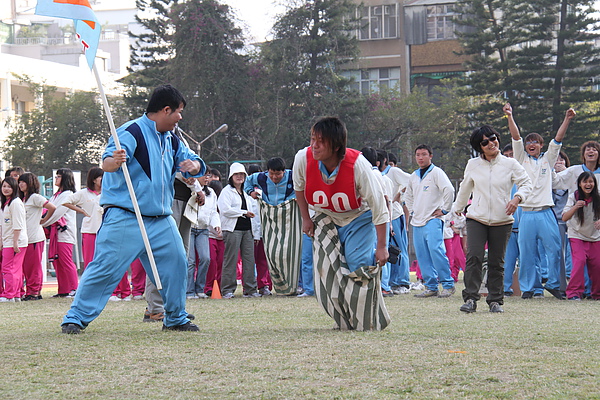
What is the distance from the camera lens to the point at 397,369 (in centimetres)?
520

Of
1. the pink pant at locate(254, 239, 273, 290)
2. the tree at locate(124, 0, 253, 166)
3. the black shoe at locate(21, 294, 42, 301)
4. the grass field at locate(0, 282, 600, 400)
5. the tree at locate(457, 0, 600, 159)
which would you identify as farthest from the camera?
the tree at locate(124, 0, 253, 166)

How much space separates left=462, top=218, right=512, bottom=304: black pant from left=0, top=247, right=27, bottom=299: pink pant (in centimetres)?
690

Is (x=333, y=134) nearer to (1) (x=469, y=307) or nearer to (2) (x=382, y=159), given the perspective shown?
(1) (x=469, y=307)

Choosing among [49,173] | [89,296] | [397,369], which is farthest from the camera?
[49,173]

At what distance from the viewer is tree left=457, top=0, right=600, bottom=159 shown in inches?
1642

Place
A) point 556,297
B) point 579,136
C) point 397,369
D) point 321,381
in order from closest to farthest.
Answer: point 321,381 → point 397,369 → point 556,297 → point 579,136

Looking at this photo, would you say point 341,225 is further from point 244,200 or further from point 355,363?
point 244,200

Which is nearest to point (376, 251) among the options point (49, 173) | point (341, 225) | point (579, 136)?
point (341, 225)

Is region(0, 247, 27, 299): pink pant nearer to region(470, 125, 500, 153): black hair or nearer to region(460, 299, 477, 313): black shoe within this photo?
region(460, 299, 477, 313): black shoe

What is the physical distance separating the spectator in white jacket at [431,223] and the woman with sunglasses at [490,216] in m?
2.75

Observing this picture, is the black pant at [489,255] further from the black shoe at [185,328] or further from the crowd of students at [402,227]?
the black shoe at [185,328]

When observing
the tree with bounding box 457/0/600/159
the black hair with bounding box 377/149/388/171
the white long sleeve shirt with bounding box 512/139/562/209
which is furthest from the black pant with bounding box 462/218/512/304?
the tree with bounding box 457/0/600/159

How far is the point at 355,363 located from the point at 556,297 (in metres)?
7.30

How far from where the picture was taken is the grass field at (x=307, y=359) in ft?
15.1
